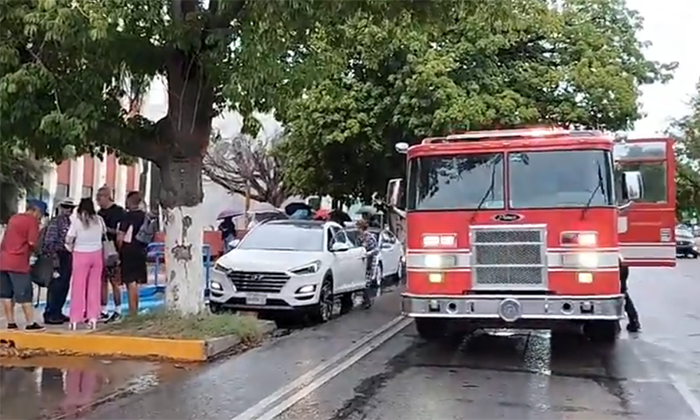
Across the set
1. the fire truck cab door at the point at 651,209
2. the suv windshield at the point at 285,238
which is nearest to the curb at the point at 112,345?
the suv windshield at the point at 285,238

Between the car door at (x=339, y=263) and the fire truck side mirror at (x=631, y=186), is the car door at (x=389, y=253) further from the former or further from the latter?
the fire truck side mirror at (x=631, y=186)

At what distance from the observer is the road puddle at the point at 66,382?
7930 millimetres

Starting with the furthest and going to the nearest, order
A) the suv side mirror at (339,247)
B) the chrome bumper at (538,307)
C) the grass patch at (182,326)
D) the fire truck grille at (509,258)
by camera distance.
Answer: the suv side mirror at (339,247) → the grass patch at (182,326) → the fire truck grille at (509,258) → the chrome bumper at (538,307)

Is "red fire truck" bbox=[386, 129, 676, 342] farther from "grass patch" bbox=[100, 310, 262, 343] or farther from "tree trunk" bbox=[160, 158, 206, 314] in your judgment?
"tree trunk" bbox=[160, 158, 206, 314]

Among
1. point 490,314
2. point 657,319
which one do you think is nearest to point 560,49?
point 657,319

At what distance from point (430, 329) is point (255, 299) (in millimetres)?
2997

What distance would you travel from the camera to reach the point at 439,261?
10.8 m

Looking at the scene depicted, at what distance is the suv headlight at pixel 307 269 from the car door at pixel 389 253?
8869 mm

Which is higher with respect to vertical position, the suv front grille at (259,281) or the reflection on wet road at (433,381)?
the suv front grille at (259,281)

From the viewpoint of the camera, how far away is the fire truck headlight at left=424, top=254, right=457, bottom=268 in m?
10.8

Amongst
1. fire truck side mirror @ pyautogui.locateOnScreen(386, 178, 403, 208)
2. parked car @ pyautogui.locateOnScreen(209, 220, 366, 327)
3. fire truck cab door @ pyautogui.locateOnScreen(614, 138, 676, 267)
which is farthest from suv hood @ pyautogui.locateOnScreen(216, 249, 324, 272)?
fire truck cab door @ pyautogui.locateOnScreen(614, 138, 676, 267)

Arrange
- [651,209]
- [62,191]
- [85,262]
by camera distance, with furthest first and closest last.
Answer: [62,191] < [651,209] < [85,262]

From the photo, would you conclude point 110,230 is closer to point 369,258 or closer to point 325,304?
point 325,304

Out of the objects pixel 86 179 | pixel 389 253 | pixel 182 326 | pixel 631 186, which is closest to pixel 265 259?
pixel 182 326
